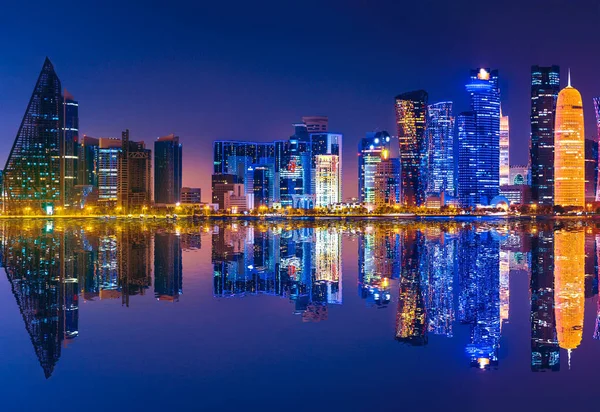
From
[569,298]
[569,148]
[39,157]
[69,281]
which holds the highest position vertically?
[569,148]

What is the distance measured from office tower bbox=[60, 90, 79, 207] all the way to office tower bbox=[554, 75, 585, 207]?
130m

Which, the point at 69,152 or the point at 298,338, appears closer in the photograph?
the point at 298,338

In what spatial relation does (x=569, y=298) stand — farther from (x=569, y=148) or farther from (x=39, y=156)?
(x=569, y=148)

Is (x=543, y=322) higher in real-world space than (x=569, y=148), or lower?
lower

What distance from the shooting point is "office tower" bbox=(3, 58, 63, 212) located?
152 meters

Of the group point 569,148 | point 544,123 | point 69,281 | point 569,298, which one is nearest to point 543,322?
point 569,298

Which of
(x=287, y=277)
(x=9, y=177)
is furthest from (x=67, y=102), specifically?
(x=287, y=277)

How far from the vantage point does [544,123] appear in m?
194

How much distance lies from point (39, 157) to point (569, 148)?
13874 cm

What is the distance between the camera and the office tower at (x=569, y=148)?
17238 cm

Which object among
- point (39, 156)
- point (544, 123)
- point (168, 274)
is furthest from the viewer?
point (544, 123)

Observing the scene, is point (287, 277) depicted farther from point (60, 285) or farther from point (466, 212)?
point (466, 212)

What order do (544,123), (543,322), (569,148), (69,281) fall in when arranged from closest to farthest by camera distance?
1. (543,322)
2. (69,281)
3. (569,148)
4. (544,123)

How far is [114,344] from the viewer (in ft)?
51.4
